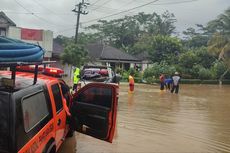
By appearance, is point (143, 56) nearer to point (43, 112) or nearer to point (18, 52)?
point (43, 112)

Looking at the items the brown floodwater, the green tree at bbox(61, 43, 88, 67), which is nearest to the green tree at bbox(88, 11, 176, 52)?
the green tree at bbox(61, 43, 88, 67)

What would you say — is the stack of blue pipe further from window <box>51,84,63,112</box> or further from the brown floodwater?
the brown floodwater

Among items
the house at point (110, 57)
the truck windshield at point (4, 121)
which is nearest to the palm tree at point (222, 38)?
the house at point (110, 57)

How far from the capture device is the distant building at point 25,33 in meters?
34.2

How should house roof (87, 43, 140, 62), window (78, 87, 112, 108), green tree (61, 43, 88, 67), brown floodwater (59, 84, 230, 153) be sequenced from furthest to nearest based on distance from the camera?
house roof (87, 43, 140, 62), green tree (61, 43, 88, 67), brown floodwater (59, 84, 230, 153), window (78, 87, 112, 108)

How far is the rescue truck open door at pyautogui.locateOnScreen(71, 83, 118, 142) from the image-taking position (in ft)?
21.4

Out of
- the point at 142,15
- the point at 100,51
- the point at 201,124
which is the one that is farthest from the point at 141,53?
the point at 201,124

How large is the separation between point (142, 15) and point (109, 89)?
76.4m

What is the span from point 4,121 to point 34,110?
0.81 m

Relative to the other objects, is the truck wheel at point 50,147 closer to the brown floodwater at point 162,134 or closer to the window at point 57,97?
the window at point 57,97

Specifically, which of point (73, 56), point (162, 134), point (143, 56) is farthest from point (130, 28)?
point (162, 134)

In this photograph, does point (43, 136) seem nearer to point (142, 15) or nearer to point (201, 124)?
point (201, 124)

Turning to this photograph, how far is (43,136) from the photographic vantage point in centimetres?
518

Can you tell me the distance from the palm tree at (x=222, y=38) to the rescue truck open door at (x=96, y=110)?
3793 centimetres
